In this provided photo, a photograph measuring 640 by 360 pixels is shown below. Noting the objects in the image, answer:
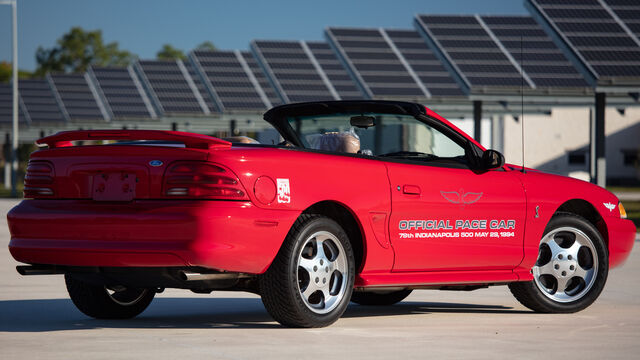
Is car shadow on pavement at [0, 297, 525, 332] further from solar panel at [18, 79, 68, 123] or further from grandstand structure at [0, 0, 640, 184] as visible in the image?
solar panel at [18, 79, 68, 123]

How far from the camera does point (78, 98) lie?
2461 inches

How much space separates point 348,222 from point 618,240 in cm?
266

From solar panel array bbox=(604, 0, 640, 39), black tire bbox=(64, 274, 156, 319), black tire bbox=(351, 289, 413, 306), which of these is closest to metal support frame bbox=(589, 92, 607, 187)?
solar panel array bbox=(604, 0, 640, 39)

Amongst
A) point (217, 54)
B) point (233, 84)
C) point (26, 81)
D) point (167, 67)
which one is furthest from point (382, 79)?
point (26, 81)

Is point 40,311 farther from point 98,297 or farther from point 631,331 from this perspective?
point 631,331

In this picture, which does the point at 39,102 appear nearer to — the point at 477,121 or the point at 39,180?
the point at 477,121

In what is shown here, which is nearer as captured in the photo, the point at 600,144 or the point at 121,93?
the point at 600,144

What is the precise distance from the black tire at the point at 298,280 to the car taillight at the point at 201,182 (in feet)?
1.56

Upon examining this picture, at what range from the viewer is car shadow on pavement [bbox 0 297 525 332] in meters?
7.61

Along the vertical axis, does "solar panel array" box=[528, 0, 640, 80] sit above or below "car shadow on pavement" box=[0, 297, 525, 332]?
above

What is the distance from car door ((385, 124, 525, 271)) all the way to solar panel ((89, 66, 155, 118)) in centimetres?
4784

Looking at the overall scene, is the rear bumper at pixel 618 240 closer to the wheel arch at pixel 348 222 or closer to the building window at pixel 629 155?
the wheel arch at pixel 348 222

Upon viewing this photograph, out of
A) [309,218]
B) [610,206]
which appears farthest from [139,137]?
[610,206]

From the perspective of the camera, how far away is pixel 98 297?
7.99 meters
